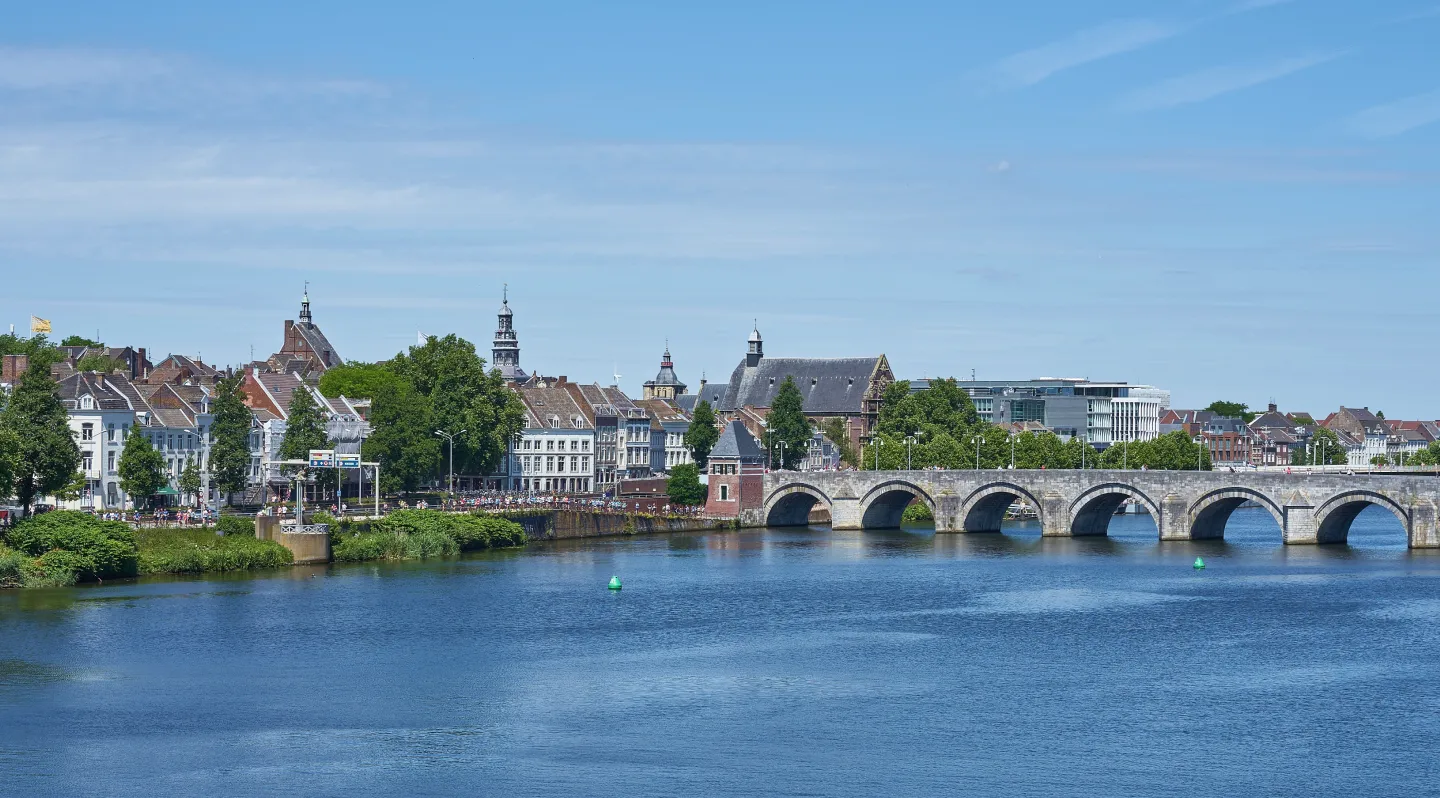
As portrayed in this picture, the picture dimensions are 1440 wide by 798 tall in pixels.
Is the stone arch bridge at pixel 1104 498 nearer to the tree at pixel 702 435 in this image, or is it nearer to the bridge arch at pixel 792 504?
the bridge arch at pixel 792 504

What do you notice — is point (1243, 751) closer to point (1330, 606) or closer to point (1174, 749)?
point (1174, 749)

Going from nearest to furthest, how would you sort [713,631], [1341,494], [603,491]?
[713,631] → [1341,494] → [603,491]

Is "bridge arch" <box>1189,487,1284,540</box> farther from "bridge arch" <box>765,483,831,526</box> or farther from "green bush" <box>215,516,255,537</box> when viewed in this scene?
"green bush" <box>215,516,255,537</box>

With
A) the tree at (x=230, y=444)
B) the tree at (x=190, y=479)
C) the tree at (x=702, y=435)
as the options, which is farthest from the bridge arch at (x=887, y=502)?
the tree at (x=190, y=479)

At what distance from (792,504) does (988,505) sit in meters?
15.9

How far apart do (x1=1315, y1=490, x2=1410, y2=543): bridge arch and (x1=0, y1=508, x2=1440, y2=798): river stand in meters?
14.3

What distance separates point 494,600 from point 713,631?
12.9 m

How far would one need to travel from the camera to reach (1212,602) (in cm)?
8800

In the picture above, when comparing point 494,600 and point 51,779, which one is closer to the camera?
point 51,779

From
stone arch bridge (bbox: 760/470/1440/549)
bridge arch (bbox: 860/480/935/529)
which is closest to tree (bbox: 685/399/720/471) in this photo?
stone arch bridge (bbox: 760/470/1440/549)

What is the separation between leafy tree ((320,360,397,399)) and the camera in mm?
159500

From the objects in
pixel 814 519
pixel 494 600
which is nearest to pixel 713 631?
pixel 494 600

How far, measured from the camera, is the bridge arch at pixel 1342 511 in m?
116

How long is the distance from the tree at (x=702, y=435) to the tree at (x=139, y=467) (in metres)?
69.3
